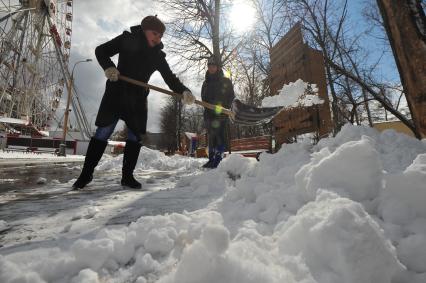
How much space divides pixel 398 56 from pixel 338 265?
2225 millimetres

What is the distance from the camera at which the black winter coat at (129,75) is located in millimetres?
3133

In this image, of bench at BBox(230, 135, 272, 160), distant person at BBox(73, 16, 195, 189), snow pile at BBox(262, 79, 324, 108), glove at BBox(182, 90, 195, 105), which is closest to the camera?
distant person at BBox(73, 16, 195, 189)

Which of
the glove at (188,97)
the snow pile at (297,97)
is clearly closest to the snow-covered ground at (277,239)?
the glove at (188,97)

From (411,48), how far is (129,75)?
2.53m

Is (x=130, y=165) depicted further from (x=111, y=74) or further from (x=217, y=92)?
(x=217, y=92)

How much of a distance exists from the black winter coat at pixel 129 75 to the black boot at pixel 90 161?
8.1 inches

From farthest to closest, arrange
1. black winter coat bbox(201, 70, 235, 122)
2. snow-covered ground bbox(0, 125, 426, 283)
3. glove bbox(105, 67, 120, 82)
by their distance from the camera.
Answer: black winter coat bbox(201, 70, 235, 122), glove bbox(105, 67, 120, 82), snow-covered ground bbox(0, 125, 426, 283)

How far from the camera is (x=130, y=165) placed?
10.9 ft

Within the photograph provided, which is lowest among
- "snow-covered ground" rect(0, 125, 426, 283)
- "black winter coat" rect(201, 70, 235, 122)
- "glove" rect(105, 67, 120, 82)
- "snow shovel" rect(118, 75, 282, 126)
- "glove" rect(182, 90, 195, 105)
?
"snow-covered ground" rect(0, 125, 426, 283)

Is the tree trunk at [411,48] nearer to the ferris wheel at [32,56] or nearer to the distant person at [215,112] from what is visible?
the distant person at [215,112]

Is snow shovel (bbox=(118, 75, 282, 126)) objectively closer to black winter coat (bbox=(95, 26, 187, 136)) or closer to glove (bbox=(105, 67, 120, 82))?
black winter coat (bbox=(95, 26, 187, 136))

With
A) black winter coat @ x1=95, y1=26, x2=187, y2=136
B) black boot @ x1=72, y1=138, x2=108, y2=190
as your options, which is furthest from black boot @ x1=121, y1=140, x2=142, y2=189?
black boot @ x1=72, y1=138, x2=108, y2=190

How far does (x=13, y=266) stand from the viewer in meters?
1.01

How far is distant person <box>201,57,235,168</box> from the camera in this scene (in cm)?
551
